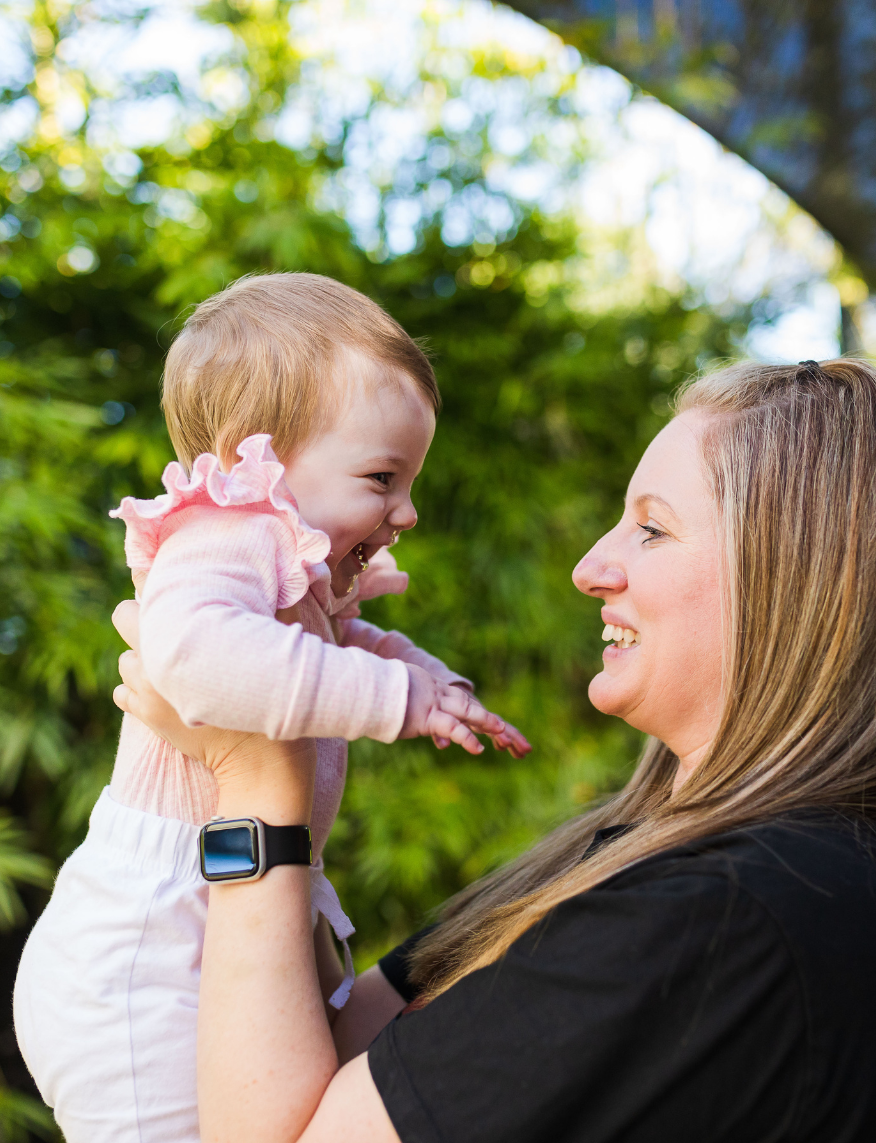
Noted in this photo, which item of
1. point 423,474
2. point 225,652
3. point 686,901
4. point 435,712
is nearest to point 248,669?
point 225,652

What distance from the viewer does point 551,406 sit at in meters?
3.10

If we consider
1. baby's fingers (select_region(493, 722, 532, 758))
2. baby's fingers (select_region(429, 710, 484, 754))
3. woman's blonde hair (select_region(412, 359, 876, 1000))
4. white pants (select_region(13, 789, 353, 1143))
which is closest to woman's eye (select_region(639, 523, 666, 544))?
woman's blonde hair (select_region(412, 359, 876, 1000))

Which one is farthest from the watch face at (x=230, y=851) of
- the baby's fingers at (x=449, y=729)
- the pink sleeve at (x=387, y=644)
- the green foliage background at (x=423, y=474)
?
the green foliage background at (x=423, y=474)

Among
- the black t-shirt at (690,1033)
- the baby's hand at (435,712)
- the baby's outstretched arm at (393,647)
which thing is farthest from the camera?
the baby's outstretched arm at (393,647)

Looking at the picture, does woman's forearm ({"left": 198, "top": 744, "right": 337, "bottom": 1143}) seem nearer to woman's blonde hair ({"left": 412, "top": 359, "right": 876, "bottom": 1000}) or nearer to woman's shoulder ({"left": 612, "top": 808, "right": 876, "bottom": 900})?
woman's blonde hair ({"left": 412, "top": 359, "right": 876, "bottom": 1000})

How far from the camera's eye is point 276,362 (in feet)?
3.72

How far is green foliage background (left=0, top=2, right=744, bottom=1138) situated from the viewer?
8.04ft

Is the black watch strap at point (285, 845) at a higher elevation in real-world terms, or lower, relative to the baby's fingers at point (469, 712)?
lower

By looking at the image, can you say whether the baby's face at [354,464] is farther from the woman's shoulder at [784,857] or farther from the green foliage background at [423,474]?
the green foliage background at [423,474]

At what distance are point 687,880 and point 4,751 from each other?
2111mm

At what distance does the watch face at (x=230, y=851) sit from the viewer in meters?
0.96

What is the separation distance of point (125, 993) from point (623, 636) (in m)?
0.74

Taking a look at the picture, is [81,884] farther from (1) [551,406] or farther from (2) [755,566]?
(1) [551,406]

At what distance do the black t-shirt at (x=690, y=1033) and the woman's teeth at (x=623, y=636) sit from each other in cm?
40
